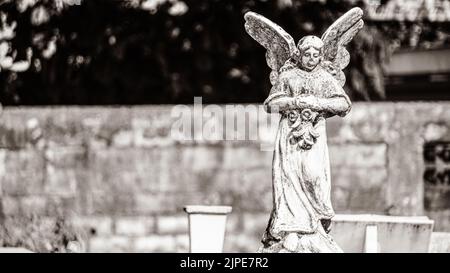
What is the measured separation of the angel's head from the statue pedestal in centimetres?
214

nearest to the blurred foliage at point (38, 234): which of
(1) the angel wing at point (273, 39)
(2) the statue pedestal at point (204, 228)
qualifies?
(2) the statue pedestal at point (204, 228)

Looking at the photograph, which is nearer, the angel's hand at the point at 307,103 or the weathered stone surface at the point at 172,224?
the angel's hand at the point at 307,103

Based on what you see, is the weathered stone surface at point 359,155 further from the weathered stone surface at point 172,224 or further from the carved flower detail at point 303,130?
the carved flower detail at point 303,130

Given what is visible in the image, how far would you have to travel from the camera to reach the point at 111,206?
1114 centimetres

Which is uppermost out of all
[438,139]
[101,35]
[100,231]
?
[101,35]

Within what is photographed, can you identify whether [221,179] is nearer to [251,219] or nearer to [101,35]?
[251,219]

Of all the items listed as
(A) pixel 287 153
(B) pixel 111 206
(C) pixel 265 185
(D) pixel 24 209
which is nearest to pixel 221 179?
(C) pixel 265 185

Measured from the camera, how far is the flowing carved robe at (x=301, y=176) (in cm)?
765

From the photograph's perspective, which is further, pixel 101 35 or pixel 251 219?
pixel 101 35

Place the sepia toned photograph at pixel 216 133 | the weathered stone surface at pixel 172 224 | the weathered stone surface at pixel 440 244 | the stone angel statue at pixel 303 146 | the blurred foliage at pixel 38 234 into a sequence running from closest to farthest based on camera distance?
the stone angel statue at pixel 303 146, the sepia toned photograph at pixel 216 133, the weathered stone surface at pixel 440 244, the blurred foliage at pixel 38 234, the weathered stone surface at pixel 172 224

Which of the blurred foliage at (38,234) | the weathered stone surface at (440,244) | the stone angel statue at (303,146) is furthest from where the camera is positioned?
the blurred foliage at (38,234)

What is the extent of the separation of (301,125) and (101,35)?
274 inches

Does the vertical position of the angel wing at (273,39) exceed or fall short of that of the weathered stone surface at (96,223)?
it exceeds it

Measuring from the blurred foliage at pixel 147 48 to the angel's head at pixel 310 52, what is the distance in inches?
250
